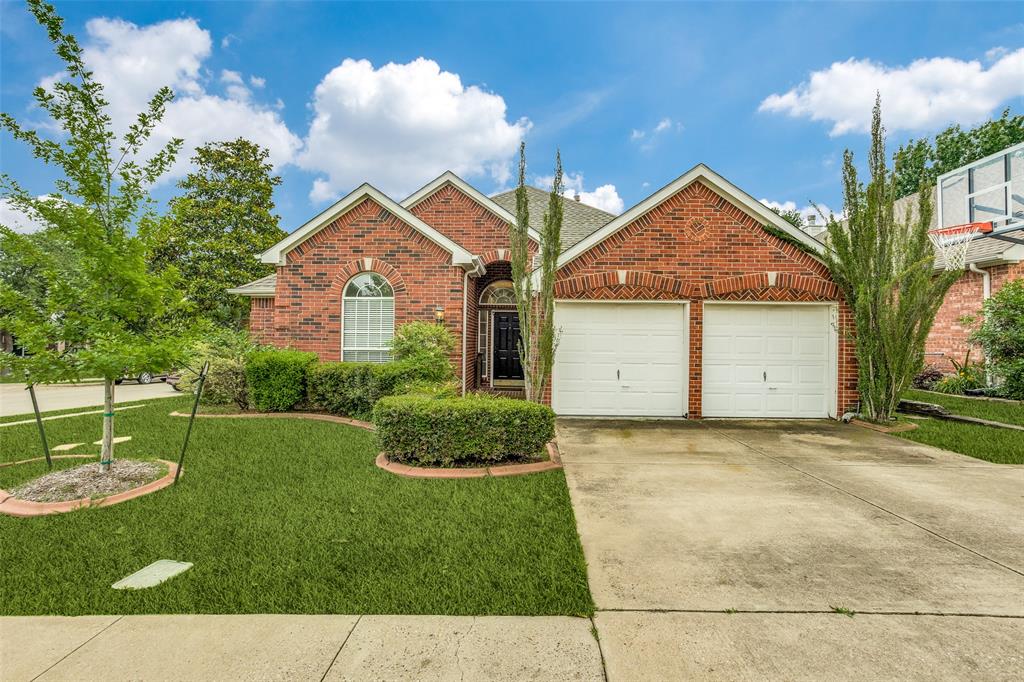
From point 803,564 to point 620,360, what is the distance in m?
6.74

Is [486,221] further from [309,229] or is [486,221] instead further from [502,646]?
[502,646]

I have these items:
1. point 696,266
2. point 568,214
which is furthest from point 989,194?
point 568,214

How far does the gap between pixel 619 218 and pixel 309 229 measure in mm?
6932

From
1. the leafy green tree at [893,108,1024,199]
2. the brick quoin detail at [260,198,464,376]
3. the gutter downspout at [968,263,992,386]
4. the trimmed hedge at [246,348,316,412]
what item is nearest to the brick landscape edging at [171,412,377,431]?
the trimmed hedge at [246,348,316,412]

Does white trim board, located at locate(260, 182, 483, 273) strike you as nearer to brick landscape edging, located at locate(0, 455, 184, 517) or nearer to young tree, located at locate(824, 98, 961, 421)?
brick landscape edging, located at locate(0, 455, 184, 517)

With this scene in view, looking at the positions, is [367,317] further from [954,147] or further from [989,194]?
[954,147]

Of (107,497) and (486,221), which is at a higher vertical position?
(486,221)

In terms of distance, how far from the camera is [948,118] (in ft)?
89.7

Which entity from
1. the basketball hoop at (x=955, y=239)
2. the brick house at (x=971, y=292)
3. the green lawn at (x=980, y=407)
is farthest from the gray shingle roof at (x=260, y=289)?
the brick house at (x=971, y=292)

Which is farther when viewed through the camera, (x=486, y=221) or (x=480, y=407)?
(x=486, y=221)

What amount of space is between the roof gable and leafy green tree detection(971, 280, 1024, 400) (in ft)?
18.5

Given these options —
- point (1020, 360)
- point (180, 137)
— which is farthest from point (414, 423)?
point (1020, 360)

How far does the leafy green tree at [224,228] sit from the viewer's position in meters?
24.0

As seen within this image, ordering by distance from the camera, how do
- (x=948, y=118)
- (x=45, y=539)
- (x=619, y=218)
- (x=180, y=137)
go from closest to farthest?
(x=45, y=539) → (x=180, y=137) → (x=619, y=218) → (x=948, y=118)
